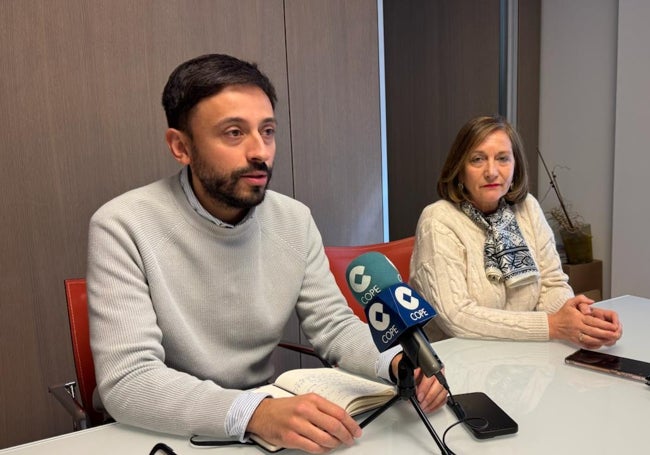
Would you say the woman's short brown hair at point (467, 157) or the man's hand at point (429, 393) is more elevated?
the woman's short brown hair at point (467, 157)

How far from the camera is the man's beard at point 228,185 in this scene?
4.14ft

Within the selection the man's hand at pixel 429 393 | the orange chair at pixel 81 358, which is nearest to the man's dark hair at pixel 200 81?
the orange chair at pixel 81 358

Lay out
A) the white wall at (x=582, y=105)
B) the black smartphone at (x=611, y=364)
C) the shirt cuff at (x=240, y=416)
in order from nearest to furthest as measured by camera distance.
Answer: the shirt cuff at (x=240, y=416) → the black smartphone at (x=611, y=364) → the white wall at (x=582, y=105)

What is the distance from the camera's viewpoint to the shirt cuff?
0.95 m

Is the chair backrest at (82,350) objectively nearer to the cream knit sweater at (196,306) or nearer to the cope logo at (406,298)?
the cream knit sweater at (196,306)

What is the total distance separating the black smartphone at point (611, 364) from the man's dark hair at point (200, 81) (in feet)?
3.13

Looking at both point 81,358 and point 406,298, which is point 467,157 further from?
point 81,358

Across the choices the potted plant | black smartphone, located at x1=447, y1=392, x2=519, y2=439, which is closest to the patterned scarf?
black smartphone, located at x1=447, y1=392, x2=519, y2=439

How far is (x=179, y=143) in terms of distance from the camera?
1333 millimetres

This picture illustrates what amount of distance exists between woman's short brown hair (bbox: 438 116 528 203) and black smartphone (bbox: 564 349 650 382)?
0.66 metres

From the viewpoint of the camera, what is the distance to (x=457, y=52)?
3.92 m

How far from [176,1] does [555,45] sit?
2551mm

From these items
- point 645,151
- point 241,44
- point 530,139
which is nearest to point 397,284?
point 241,44

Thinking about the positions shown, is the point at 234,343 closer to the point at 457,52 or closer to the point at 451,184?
the point at 451,184
